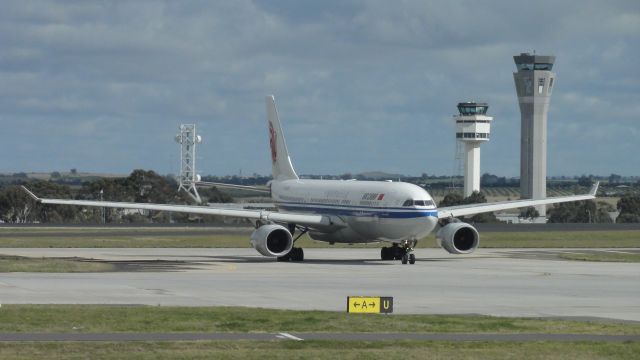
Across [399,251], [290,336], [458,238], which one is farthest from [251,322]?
[458,238]

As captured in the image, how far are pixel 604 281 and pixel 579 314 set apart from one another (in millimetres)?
13282

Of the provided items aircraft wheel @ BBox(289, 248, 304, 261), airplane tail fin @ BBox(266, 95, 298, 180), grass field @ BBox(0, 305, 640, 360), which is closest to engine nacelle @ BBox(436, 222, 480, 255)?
aircraft wheel @ BBox(289, 248, 304, 261)

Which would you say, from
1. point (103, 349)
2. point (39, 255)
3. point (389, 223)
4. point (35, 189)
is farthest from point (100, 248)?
point (35, 189)

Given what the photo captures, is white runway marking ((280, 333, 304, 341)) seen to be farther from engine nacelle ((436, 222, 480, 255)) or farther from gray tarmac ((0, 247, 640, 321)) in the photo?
engine nacelle ((436, 222, 480, 255))

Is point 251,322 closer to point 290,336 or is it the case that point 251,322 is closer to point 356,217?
point 290,336

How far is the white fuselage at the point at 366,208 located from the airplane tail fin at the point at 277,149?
4.15 m

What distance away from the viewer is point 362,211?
6022 cm

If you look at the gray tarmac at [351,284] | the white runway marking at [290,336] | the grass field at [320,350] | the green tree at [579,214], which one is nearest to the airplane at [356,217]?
the gray tarmac at [351,284]

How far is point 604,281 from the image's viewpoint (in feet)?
A: 149

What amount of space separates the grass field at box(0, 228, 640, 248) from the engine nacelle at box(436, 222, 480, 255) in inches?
705

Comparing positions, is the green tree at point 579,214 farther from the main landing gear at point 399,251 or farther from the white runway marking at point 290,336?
the white runway marking at point 290,336

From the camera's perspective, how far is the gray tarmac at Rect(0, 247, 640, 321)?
34.8 metres

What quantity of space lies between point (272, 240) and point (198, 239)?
25.5m

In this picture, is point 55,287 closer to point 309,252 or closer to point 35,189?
point 309,252
